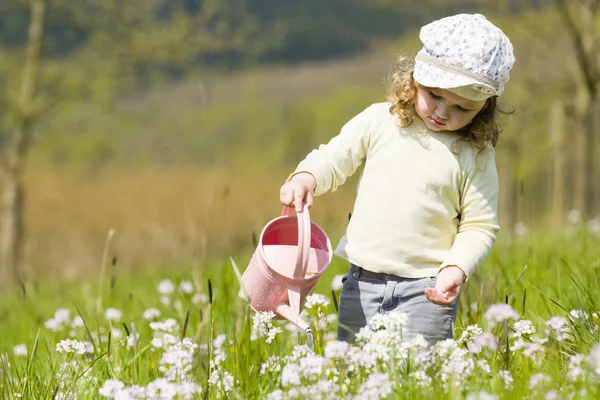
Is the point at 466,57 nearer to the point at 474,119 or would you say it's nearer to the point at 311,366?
the point at 474,119

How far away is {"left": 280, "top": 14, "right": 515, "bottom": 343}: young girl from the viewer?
243 cm

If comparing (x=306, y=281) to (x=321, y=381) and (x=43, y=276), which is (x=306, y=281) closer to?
(x=321, y=381)

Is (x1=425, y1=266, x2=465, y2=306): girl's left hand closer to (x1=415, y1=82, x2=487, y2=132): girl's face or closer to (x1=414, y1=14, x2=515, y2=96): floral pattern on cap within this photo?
(x1=415, y1=82, x2=487, y2=132): girl's face

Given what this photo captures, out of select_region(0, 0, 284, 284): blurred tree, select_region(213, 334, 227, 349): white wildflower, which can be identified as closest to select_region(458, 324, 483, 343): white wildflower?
select_region(213, 334, 227, 349): white wildflower

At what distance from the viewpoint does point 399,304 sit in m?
2.55

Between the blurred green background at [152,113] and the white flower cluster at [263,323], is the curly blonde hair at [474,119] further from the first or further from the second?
the blurred green background at [152,113]

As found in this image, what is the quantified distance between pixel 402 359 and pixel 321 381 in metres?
0.35

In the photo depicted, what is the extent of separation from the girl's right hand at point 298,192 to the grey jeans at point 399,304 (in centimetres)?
36

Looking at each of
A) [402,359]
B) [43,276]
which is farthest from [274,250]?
[43,276]

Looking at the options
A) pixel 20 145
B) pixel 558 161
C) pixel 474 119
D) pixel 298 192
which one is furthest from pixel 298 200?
pixel 558 161

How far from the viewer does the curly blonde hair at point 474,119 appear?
2.58 metres

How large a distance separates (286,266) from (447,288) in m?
0.59

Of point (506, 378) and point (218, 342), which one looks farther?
point (218, 342)

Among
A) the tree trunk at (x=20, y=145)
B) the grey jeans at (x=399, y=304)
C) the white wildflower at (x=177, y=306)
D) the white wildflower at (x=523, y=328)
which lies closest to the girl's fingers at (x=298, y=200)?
the grey jeans at (x=399, y=304)
